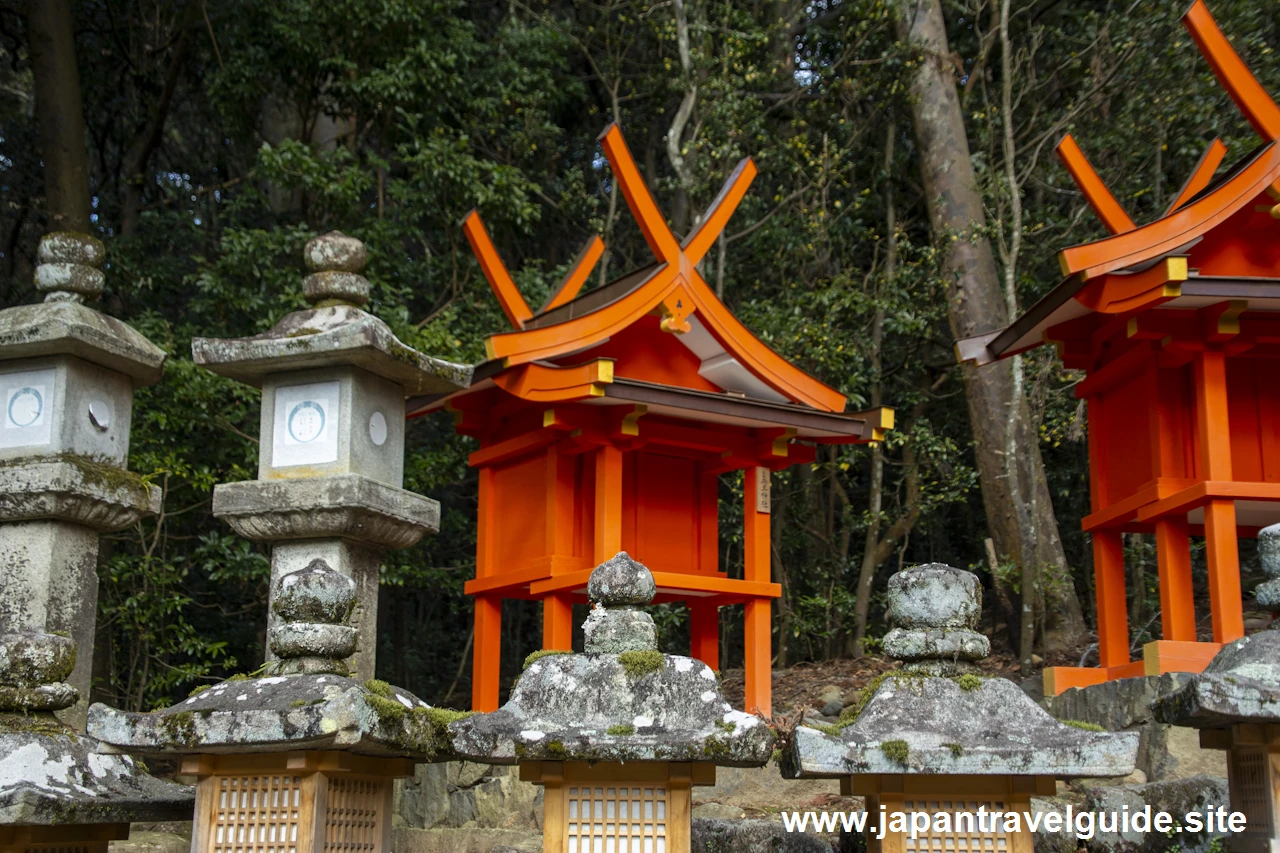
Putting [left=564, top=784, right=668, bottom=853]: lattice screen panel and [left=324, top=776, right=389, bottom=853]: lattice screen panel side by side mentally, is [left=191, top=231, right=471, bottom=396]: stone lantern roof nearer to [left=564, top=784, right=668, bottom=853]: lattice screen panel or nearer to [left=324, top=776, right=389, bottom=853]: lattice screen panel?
[left=324, top=776, right=389, bottom=853]: lattice screen panel

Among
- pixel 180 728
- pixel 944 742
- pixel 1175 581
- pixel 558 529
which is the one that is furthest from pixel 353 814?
pixel 1175 581

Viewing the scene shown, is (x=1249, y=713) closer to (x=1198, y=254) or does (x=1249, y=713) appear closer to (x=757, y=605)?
(x=1198, y=254)

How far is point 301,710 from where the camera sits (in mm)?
4309

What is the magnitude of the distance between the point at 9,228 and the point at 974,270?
11.9m

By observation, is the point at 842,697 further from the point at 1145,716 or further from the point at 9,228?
the point at 9,228

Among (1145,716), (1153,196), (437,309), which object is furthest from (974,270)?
(1145,716)

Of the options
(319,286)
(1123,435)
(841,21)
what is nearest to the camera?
(319,286)

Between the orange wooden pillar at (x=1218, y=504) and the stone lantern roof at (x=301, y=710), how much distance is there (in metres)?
4.96

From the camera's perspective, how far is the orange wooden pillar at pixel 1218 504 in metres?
7.64

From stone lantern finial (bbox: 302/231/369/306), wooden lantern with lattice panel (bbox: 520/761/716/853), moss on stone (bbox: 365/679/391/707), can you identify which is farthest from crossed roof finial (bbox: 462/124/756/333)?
wooden lantern with lattice panel (bbox: 520/761/716/853)

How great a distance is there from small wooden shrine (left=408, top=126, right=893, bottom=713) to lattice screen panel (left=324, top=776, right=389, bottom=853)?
4240mm

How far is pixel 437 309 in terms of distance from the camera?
14.4 metres

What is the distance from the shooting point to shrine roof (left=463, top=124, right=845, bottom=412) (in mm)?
9273

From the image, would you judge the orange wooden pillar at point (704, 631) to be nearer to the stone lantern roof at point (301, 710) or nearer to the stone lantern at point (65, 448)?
the stone lantern at point (65, 448)
